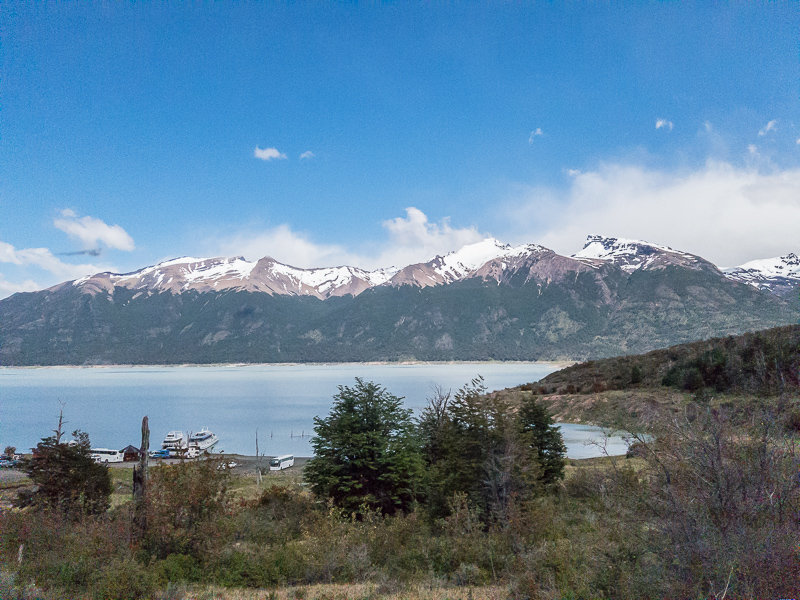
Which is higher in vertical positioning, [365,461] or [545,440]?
[365,461]

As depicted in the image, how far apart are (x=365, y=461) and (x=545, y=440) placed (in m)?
8.18

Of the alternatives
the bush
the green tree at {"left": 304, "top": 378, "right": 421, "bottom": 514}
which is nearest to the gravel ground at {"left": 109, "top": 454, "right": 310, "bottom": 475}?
the green tree at {"left": 304, "top": 378, "right": 421, "bottom": 514}

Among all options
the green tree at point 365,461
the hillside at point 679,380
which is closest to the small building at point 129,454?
the hillside at point 679,380

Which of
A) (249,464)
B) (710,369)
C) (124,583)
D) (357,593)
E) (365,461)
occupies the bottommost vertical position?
(249,464)

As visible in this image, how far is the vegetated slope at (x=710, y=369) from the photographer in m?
25.3

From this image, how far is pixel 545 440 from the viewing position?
19.2m

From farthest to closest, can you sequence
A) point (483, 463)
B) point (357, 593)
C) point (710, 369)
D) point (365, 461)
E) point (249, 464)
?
point (249, 464) < point (710, 369) < point (365, 461) < point (483, 463) < point (357, 593)

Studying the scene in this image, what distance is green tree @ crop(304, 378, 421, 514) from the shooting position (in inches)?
586

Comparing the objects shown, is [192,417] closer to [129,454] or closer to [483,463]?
[129,454]

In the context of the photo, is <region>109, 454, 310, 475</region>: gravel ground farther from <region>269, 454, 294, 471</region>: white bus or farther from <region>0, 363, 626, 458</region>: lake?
<region>0, 363, 626, 458</region>: lake

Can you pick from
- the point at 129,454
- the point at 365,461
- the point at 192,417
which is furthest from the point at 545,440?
the point at 192,417

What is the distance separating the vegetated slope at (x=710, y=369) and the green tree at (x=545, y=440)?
8.52 meters

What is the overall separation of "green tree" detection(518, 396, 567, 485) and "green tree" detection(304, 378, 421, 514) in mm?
5557

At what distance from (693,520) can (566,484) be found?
1337 cm
